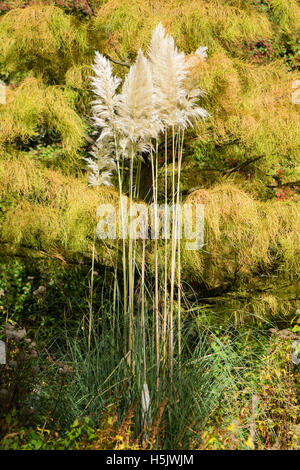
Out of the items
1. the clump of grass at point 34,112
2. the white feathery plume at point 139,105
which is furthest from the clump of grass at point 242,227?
the clump of grass at point 34,112

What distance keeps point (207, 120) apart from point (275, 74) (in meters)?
0.58

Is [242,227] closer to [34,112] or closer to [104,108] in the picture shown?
[104,108]

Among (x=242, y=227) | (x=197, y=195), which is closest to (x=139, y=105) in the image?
(x=197, y=195)

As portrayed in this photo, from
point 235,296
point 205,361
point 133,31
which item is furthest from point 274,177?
point 205,361

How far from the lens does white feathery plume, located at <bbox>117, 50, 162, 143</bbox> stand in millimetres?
1967

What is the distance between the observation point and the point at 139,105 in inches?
79.5

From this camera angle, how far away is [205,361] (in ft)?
7.56

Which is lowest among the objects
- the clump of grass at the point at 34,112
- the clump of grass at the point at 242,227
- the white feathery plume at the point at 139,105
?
the clump of grass at the point at 242,227

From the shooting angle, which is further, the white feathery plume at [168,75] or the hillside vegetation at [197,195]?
the hillside vegetation at [197,195]

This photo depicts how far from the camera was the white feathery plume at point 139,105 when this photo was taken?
6.45ft

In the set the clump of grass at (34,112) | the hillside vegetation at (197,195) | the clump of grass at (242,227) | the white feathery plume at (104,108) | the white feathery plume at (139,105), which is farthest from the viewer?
the clump of grass at (34,112)

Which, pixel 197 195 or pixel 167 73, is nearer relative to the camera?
pixel 167 73

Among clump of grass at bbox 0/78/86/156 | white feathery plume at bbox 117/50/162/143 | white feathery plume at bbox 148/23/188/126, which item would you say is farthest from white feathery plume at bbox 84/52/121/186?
clump of grass at bbox 0/78/86/156

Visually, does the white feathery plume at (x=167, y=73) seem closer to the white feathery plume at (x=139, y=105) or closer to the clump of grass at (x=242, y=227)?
the white feathery plume at (x=139, y=105)
